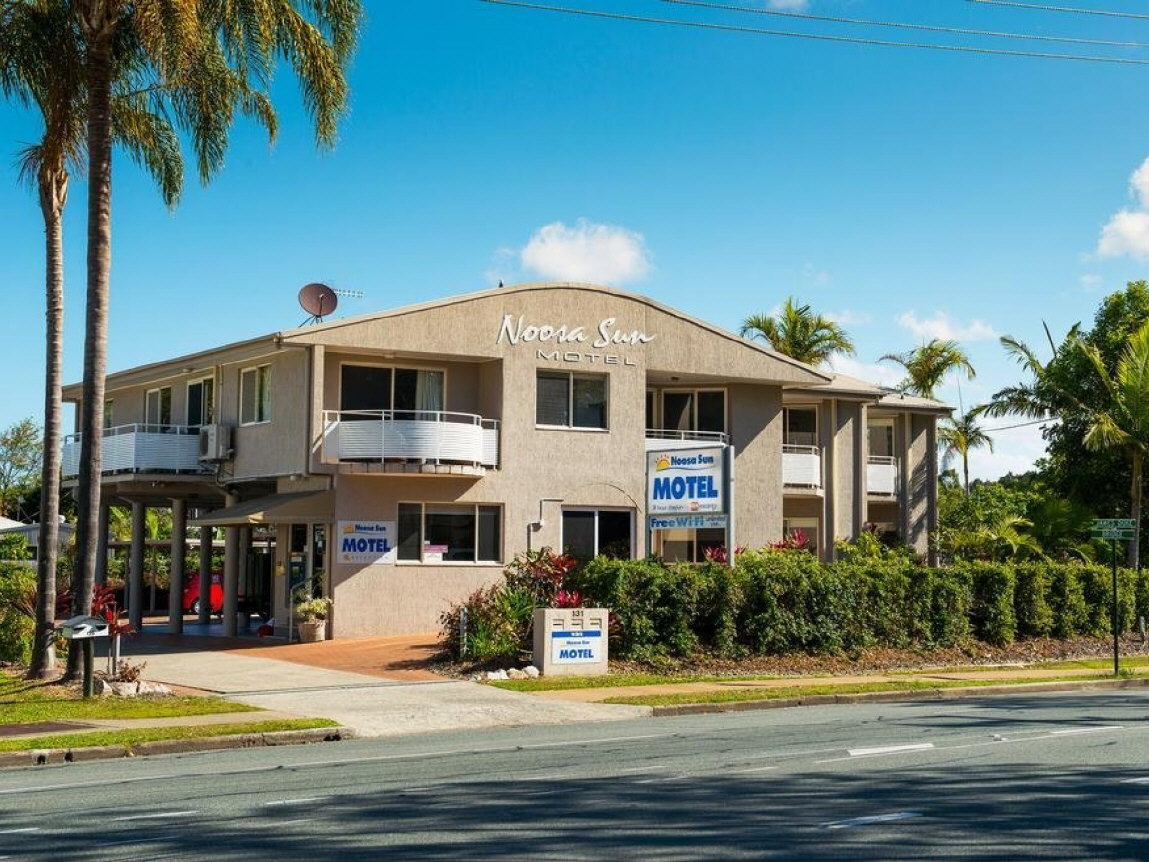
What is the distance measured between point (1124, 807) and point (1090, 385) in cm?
3332

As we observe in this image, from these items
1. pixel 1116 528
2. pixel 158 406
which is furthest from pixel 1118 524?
pixel 158 406

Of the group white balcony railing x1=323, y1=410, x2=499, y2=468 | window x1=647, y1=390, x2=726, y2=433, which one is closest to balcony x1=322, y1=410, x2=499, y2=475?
white balcony railing x1=323, y1=410, x2=499, y2=468

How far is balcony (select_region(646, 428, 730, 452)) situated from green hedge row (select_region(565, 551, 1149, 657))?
22.1 ft

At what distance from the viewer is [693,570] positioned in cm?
2444

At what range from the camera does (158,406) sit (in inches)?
1420

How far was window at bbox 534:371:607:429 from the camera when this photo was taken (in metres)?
31.2

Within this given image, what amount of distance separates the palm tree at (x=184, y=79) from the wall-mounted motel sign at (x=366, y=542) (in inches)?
344

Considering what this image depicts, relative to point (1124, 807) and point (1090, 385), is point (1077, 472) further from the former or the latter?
point (1124, 807)

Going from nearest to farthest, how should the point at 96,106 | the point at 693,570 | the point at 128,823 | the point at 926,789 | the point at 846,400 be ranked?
1. the point at 128,823
2. the point at 926,789
3. the point at 96,106
4. the point at 693,570
5. the point at 846,400

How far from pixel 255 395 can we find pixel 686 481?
1124cm

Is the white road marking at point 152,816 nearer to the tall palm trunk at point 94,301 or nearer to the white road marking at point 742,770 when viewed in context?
the white road marking at point 742,770

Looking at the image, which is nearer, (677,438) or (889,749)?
(889,749)

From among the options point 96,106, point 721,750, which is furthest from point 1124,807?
point 96,106

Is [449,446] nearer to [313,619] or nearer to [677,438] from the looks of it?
[313,619]
